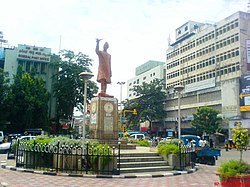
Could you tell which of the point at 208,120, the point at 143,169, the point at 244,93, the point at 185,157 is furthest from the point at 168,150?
the point at 244,93

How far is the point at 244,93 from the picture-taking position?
42.8m

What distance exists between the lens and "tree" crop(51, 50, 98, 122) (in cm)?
4025

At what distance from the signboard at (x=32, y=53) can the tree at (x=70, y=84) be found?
3.33 metres

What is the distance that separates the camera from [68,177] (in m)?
11.0

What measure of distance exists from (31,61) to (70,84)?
946 centimetres

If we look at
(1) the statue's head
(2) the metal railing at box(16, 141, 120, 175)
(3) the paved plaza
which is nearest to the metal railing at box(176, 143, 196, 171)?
(3) the paved plaza

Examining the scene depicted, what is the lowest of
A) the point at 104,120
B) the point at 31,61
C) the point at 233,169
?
the point at 233,169

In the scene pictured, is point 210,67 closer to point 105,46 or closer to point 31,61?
point 31,61

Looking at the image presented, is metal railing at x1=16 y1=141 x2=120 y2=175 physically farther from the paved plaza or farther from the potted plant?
the potted plant

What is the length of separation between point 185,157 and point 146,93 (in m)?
48.0

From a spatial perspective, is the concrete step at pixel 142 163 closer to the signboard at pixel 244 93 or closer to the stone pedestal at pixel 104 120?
the stone pedestal at pixel 104 120

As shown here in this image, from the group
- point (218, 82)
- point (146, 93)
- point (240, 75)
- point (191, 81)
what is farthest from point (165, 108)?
point (240, 75)

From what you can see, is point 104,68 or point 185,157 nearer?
point 185,157

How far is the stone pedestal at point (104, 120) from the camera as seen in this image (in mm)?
17547
